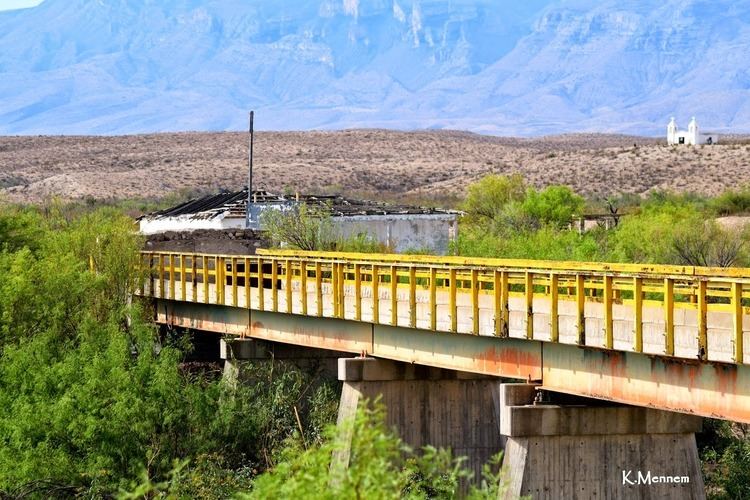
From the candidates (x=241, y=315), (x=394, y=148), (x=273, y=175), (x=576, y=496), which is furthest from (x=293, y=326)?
(x=394, y=148)

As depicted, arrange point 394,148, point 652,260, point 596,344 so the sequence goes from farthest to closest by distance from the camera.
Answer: point 394,148, point 652,260, point 596,344

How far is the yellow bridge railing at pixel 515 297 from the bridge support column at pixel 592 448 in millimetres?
1090

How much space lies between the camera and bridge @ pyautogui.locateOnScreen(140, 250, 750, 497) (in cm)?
2067

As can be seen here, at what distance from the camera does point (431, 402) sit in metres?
28.9

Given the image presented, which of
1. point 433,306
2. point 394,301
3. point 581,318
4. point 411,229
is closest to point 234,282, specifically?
point 394,301

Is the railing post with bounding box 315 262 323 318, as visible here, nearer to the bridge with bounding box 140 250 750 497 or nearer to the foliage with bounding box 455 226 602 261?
the bridge with bounding box 140 250 750 497

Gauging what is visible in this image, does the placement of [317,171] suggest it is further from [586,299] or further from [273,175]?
[586,299]

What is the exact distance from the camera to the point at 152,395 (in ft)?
96.8

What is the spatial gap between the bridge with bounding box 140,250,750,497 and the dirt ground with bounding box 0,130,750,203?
75.7 metres

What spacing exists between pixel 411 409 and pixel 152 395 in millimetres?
4457

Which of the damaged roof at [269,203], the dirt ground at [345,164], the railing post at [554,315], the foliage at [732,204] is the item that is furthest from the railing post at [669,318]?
the dirt ground at [345,164]

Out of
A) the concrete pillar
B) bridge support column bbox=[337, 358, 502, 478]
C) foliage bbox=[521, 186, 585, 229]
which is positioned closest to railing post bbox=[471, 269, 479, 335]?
bridge support column bbox=[337, 358, 502, 478]

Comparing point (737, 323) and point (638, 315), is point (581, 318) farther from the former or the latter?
point (737, 323)

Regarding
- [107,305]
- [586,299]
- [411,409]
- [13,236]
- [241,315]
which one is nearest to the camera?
[586,299]
